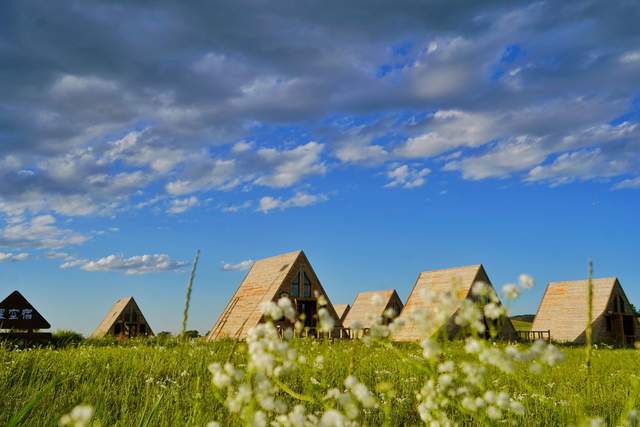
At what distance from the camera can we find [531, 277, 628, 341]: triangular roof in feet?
126

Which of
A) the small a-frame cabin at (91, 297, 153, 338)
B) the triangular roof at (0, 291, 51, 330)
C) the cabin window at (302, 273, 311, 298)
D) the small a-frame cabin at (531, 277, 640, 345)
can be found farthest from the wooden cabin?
the small a-frame cabin at (531, 277, 640, 345)

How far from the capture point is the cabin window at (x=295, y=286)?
29.6 metres

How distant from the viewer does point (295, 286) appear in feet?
97.9

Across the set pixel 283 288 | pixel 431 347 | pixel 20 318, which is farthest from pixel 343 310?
pixel 431 347

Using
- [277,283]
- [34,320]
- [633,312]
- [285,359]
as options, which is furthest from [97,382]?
[633,312]

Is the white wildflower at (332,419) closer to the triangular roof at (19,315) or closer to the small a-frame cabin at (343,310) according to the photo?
the triangular roof at (19,315)

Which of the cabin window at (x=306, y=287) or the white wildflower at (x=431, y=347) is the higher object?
the cabin window at (x=306, y=287)

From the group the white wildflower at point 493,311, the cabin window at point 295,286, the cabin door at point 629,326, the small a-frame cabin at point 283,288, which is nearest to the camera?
the white wildflower at point 493,311

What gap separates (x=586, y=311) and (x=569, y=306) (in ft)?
3.65

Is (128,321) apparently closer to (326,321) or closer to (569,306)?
(569,306)

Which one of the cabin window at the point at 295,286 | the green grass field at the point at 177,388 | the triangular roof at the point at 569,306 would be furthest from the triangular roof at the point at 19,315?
the triangular roof at the point at 569,306

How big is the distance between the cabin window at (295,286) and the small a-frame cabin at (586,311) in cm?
1966

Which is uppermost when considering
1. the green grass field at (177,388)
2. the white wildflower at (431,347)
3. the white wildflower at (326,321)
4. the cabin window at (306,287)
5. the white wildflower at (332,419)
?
the cabin window at (306,287)

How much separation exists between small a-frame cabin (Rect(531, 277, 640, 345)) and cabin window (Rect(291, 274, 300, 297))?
19659mm
